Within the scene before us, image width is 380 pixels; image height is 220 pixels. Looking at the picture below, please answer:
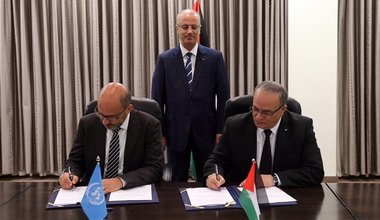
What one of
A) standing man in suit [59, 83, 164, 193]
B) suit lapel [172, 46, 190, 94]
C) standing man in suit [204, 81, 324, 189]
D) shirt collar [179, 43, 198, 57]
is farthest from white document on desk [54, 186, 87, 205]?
shirt collar [179, 43, 198, 57]

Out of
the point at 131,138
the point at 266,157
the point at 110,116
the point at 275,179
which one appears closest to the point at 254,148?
the point at 266,157

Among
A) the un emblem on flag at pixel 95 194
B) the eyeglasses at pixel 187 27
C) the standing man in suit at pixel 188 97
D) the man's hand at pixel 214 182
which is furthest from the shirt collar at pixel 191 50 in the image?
the un emblem on flag at pixel 95 194

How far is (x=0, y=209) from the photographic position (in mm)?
1679

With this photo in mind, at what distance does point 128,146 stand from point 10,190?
0.63 m

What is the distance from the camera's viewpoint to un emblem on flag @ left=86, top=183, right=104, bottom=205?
4.93 feet

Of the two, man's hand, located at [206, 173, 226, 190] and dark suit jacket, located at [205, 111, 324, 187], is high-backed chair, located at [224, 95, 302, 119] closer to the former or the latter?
dark suit jacket, located at [205, 111, 324, 187]

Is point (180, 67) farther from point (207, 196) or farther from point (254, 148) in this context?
point (207, 196)

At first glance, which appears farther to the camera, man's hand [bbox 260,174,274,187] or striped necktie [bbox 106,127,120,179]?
striped necktie [bbox 106,127,120,179]

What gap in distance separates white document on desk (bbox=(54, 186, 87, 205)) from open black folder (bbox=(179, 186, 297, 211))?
0.45 meters

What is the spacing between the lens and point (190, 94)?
3189 mm

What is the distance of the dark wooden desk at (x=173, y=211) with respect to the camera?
156cm

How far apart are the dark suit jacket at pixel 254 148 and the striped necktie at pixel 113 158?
494mm

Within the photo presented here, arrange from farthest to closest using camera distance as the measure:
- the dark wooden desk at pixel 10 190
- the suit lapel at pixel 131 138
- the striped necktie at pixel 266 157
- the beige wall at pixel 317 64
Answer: the beige wall at pixel 317 64
the suit lapel at pixel 131 138
the striped necktie at pixel 266 157
the dark wooden desk at pixel 10 190

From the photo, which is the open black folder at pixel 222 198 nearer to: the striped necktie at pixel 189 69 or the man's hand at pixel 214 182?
the man's hand at pixel 214 182
